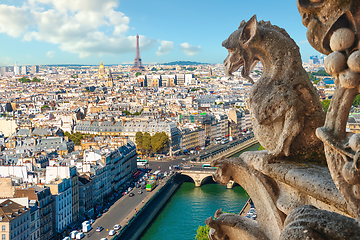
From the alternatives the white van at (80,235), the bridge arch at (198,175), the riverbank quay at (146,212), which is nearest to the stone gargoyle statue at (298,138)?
the riverbank quay at (146,212)

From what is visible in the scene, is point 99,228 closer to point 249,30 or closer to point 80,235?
point 80,235

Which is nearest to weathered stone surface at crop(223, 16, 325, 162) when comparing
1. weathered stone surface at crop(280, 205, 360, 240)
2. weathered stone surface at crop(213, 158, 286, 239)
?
weathered stone surface at crop(213, 158, 286, 239)

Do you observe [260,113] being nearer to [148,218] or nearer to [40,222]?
[40,222]

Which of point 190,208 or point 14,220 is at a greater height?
point 14,220

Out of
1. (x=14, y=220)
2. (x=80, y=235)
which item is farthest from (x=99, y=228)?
(x=14, y=220)

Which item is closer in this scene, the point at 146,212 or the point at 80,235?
the point at 80,235

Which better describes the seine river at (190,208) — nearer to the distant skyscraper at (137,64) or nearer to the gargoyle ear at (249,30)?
the gargoyle ear at (249,30)

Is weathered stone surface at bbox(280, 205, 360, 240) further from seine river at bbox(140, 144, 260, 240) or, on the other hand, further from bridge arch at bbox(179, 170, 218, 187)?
bridge arch at bbox(179, 170, 218, 187)
